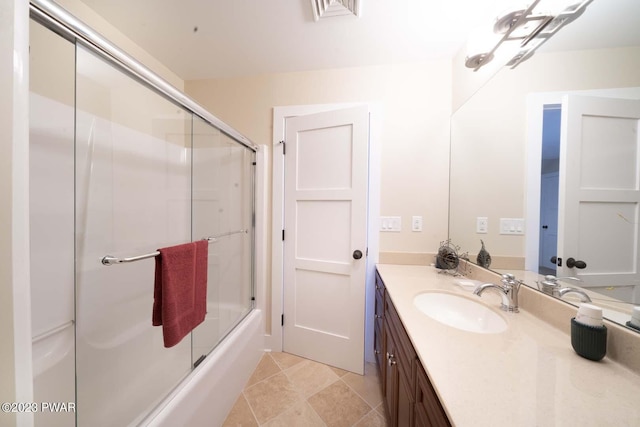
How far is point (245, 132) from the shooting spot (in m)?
1.75

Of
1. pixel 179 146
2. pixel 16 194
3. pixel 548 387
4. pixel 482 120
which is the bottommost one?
pixel 548 387

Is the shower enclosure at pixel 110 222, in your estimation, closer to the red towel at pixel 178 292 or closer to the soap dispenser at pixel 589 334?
the red towel at pixel 178 292

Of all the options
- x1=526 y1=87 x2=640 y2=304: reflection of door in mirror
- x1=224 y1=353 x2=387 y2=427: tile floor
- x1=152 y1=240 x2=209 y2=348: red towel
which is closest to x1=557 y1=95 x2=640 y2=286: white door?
x1=526 y1=87 x2=640 y2=304: reflection of door in mirror

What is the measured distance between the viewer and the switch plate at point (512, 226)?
1.02 metres

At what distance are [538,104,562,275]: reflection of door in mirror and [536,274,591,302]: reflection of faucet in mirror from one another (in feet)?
0.11

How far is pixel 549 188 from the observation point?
0.84 meters

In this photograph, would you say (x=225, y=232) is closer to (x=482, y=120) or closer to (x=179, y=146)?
(x=179, y=146)

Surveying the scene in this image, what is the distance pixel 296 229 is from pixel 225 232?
55 centimetres

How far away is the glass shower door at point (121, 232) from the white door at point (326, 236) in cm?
75

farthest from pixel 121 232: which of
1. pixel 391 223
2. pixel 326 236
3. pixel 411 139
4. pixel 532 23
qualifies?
pixel 532 23

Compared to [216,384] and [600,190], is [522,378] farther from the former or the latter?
[216,384]

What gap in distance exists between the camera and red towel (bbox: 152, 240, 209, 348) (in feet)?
2.86

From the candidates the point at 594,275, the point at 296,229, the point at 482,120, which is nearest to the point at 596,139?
the point at 594,275

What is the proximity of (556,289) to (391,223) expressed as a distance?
0.89 metres
